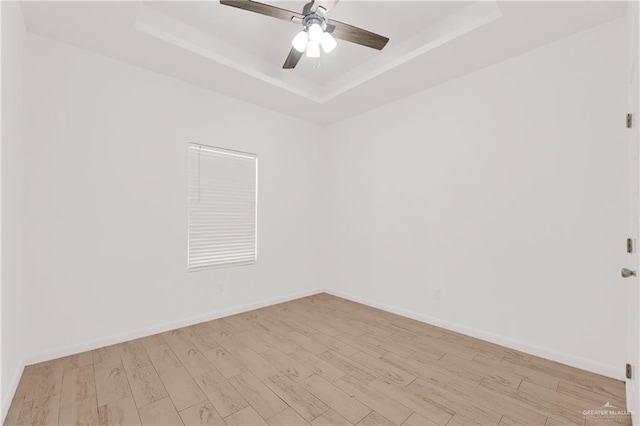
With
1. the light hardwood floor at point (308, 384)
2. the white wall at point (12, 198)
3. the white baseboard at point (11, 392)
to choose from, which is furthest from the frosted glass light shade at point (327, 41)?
the white baseboard at point (11, 392)

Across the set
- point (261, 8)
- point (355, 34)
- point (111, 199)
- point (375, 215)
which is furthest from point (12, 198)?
point (375, 215)

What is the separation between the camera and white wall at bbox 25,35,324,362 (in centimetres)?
264

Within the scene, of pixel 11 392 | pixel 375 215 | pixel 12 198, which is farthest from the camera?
pixel 375 215

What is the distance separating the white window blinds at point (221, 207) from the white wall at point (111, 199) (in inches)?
5.6

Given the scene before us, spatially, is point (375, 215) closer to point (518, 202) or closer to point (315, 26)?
point (518, 202)

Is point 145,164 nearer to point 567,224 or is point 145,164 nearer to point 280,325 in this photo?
point 280,325

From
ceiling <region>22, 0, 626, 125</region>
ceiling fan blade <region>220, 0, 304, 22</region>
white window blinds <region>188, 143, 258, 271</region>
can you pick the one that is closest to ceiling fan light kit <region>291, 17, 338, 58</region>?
ceiling fan blade <region>220, 0, 304, 22</region>

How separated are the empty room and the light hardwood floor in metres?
0.02

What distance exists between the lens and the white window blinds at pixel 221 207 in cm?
363

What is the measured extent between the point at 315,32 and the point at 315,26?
39mm

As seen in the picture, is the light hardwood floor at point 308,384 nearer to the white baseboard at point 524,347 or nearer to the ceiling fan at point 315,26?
the white baseboard at point 524,347

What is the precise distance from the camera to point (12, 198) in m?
2.18

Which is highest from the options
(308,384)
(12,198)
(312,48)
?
(312,48)

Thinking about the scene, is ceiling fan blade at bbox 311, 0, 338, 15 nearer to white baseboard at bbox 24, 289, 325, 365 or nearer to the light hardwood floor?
the light hardwood floor
